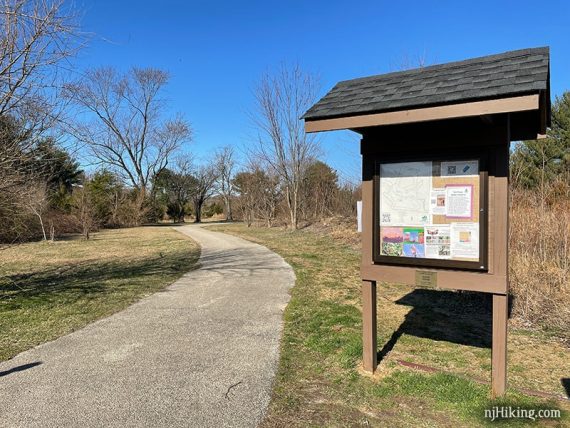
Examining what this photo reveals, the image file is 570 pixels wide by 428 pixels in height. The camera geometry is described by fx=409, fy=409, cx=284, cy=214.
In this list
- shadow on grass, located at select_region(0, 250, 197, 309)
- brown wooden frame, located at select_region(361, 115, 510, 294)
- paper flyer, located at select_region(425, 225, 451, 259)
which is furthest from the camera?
shadow on grass, located at select_region(0, 250, 197, 309)

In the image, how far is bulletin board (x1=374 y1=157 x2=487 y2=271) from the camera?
3.44 metres

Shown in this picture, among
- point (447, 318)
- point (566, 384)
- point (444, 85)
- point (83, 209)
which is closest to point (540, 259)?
point (447, 318)

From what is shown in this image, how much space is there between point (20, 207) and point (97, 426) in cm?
571

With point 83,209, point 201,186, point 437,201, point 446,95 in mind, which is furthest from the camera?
point 201,186

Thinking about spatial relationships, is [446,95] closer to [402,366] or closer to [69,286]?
[402,366]

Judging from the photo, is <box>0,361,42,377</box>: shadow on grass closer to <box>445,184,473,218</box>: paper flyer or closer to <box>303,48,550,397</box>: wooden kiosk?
<box>303,48,550,397</box>: wooden kiosk

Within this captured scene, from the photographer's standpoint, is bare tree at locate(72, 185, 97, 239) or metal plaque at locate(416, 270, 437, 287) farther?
bare tree at locate(72, 185, 97, 239)

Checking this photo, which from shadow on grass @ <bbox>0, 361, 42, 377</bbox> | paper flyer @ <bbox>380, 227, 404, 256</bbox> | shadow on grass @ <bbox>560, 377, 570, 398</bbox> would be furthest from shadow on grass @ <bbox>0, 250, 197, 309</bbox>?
shadow on grass @ <bbox>560, 377, 570, 398</bbox>

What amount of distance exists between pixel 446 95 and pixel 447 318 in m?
3.80

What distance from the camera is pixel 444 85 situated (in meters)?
3.41

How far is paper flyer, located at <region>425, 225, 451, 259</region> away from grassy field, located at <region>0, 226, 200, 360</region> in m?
4.48

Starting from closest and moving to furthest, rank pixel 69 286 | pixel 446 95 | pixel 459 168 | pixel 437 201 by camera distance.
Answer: pixel 446 95 → pixel 459 168 → pixel 437 201 → pixel 69 286

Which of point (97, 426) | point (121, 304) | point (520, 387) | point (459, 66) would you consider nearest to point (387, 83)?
point (459, 66)

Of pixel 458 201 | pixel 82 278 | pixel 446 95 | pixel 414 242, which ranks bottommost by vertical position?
pixel 82 278
